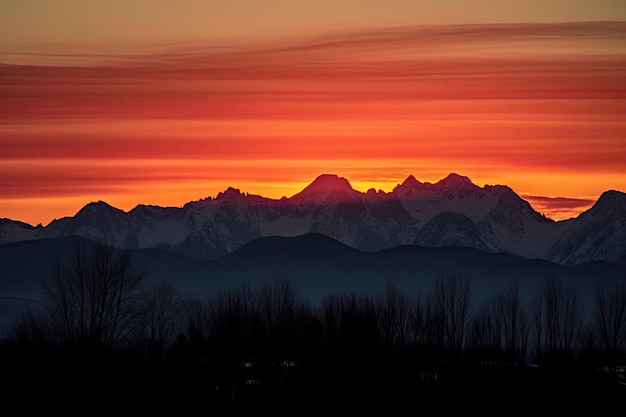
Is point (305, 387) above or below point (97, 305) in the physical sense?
below

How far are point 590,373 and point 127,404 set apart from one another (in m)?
31.7

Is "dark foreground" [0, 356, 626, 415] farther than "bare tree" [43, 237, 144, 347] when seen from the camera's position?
No

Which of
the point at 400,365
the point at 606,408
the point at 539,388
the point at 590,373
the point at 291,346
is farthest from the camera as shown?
the point at 291,346

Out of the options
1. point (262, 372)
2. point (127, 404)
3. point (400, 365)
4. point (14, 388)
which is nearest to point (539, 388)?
point (400, 365)

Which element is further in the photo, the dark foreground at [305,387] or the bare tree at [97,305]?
the bare tree at [97,305]

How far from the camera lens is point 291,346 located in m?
100

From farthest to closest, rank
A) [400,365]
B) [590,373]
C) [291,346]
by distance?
[291,346]
[400,365]
[590,373]

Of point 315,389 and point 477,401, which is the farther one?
point 315,389

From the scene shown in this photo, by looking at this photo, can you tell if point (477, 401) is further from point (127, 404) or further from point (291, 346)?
point (291, 346)

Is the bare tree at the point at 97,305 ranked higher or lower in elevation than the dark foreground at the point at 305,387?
higher

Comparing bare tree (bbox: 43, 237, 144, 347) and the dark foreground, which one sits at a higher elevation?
bare tree (bbox: 43, 237, 144, 347)

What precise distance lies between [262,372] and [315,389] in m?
9.23

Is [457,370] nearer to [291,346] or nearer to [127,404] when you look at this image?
[291,346]

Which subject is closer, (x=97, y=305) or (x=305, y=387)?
(x=305, y=387)
